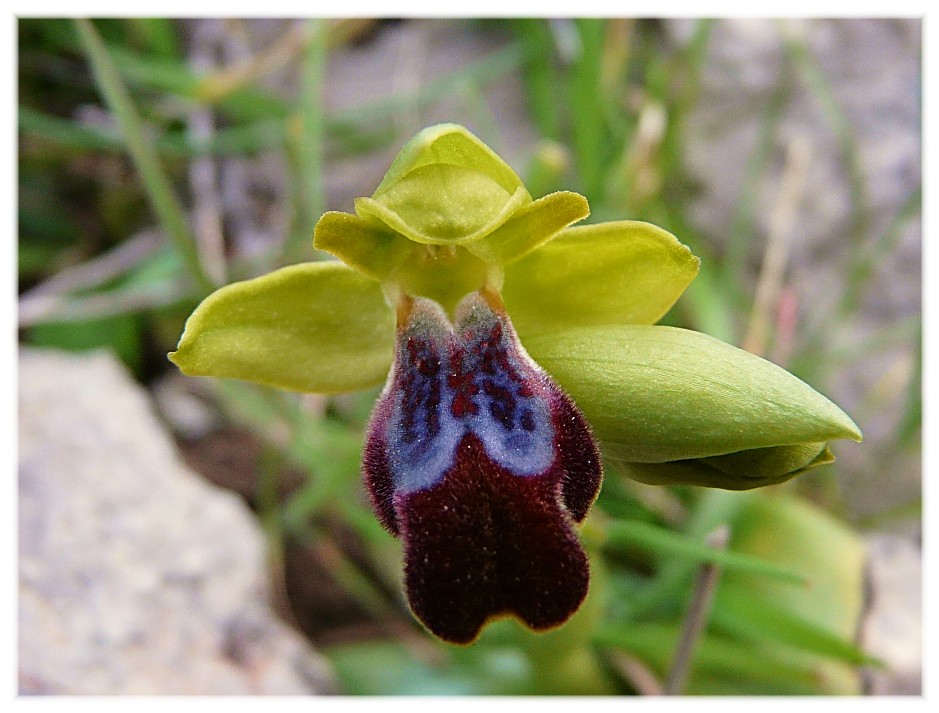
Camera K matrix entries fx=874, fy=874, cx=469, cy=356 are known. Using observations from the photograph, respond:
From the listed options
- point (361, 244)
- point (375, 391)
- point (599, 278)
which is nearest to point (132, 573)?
point (375, 391)

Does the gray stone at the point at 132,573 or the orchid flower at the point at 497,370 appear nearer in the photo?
the orchid flower at the point at 497,370

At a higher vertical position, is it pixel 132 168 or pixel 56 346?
pixel 132 168

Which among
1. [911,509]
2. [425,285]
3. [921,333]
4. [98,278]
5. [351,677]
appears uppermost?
[425,285]

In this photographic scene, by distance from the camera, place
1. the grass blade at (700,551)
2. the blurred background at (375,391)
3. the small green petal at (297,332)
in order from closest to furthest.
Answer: the small green petal at (297,332)
the grass blade at (700,551)
the blurred background at (375,391)

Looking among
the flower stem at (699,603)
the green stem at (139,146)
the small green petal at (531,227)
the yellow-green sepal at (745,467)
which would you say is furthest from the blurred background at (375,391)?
the small green petal at (531,227)

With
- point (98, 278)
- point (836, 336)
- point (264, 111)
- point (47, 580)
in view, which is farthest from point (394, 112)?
point (47, 580)

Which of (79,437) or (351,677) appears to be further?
(79,437)

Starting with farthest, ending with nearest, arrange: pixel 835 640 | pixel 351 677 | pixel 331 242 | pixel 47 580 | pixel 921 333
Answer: pixel 921 333
pixel 351 677
pixel 47 580
pixel 835 640
pixel 331 242

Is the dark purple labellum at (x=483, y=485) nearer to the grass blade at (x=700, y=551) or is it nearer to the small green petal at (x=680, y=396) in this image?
the small green petal at (x=680, y=396)

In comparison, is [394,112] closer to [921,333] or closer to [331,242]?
[921,333]
